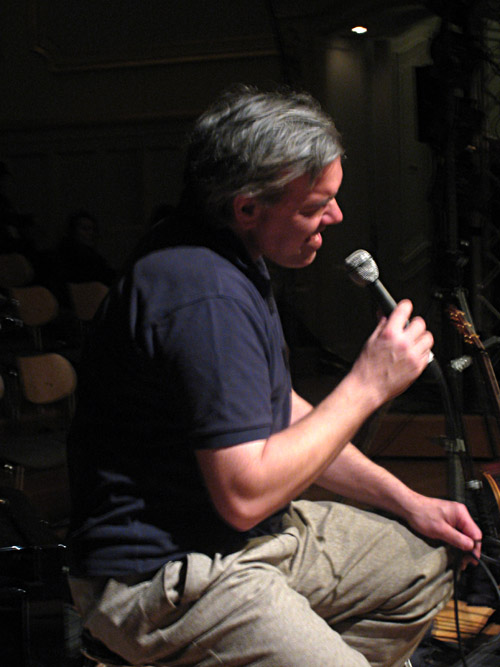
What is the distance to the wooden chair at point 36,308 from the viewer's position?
13.9 ft

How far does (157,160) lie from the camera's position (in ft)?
22.7

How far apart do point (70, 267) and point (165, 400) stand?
413 centimetres

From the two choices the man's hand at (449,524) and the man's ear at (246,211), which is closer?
the man's ear at (246,211)

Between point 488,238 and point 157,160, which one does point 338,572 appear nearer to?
point 488,238

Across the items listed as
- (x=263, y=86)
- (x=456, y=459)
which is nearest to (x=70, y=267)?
(x=263, y=86)

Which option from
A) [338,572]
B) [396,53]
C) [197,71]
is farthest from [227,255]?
Result: [197,71]

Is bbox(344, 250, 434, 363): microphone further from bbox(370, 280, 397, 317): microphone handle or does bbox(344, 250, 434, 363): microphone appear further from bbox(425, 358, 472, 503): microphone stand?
bbox(425, 358, 472, 503): microphone stand

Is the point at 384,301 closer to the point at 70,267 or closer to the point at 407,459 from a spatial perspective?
the point at 407,459

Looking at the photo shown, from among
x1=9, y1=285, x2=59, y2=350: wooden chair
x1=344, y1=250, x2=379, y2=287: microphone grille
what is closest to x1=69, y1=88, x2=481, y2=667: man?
x1=344, y1=250, x2=379, y2=287: microphone grille

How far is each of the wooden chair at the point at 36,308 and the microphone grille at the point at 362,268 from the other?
329 cm

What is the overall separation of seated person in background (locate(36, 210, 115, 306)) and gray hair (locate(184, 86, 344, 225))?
3905 mm

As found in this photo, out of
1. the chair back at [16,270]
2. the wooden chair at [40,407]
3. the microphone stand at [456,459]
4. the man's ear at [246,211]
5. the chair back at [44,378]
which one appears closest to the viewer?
the man's ear at [246,211]

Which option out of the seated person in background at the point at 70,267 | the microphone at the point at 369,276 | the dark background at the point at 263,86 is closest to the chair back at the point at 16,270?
the seated person in background at the point at 70,267

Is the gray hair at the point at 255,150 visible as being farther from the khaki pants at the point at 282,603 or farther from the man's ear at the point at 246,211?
the khaki pants at the point at 282,603
